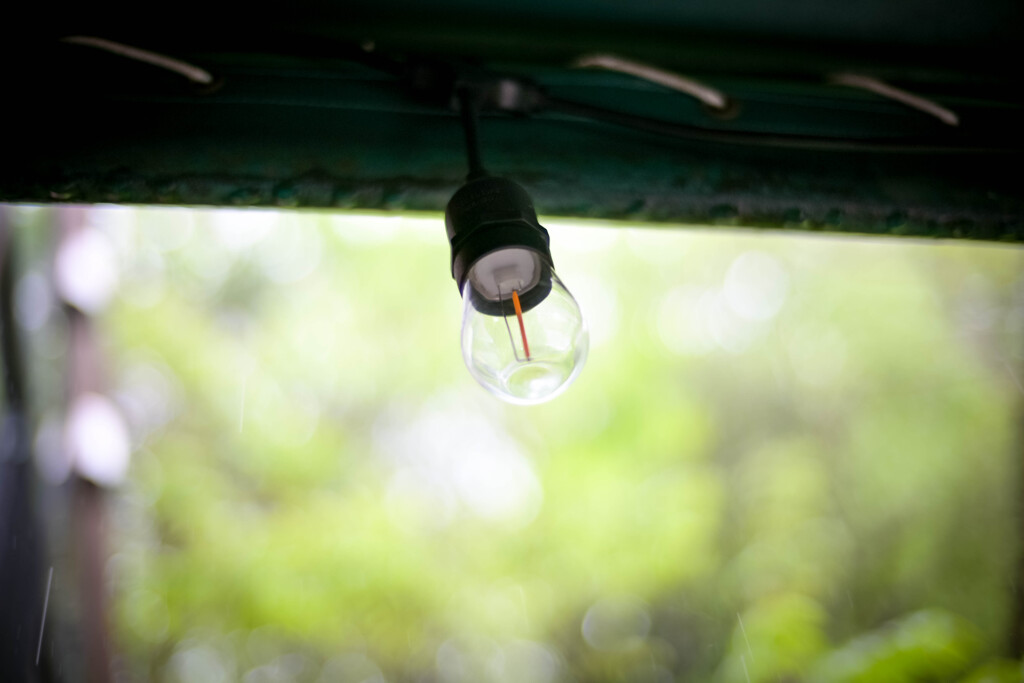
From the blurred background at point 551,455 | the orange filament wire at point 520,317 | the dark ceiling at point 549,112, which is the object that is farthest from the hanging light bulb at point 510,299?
the blurred background at point 551,455

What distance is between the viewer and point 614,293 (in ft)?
21.7

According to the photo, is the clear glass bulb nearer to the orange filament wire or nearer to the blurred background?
the orange filament wire

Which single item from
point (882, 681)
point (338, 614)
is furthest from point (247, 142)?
point (338, 614)

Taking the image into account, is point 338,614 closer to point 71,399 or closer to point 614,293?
point 71,399

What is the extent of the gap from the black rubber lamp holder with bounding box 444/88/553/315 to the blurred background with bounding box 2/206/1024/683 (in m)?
4.84

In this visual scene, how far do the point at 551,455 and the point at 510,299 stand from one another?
531 centimetres

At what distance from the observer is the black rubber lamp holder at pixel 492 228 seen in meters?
0.71

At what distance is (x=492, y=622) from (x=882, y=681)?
425cm

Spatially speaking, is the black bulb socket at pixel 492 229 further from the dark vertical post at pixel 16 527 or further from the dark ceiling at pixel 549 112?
the dark vertical post at pixel 16 527

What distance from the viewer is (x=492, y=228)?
0.71 m

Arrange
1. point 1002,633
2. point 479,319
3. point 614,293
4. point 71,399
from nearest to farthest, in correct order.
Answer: point 479,319
point 71,399
point 1002,633
point 614,293

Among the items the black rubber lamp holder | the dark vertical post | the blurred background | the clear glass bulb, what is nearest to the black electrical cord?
→ the black rubber lamp holder

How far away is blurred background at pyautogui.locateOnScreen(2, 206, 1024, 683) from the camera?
5.89m

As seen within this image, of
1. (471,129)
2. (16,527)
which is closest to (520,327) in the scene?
(471,129)
